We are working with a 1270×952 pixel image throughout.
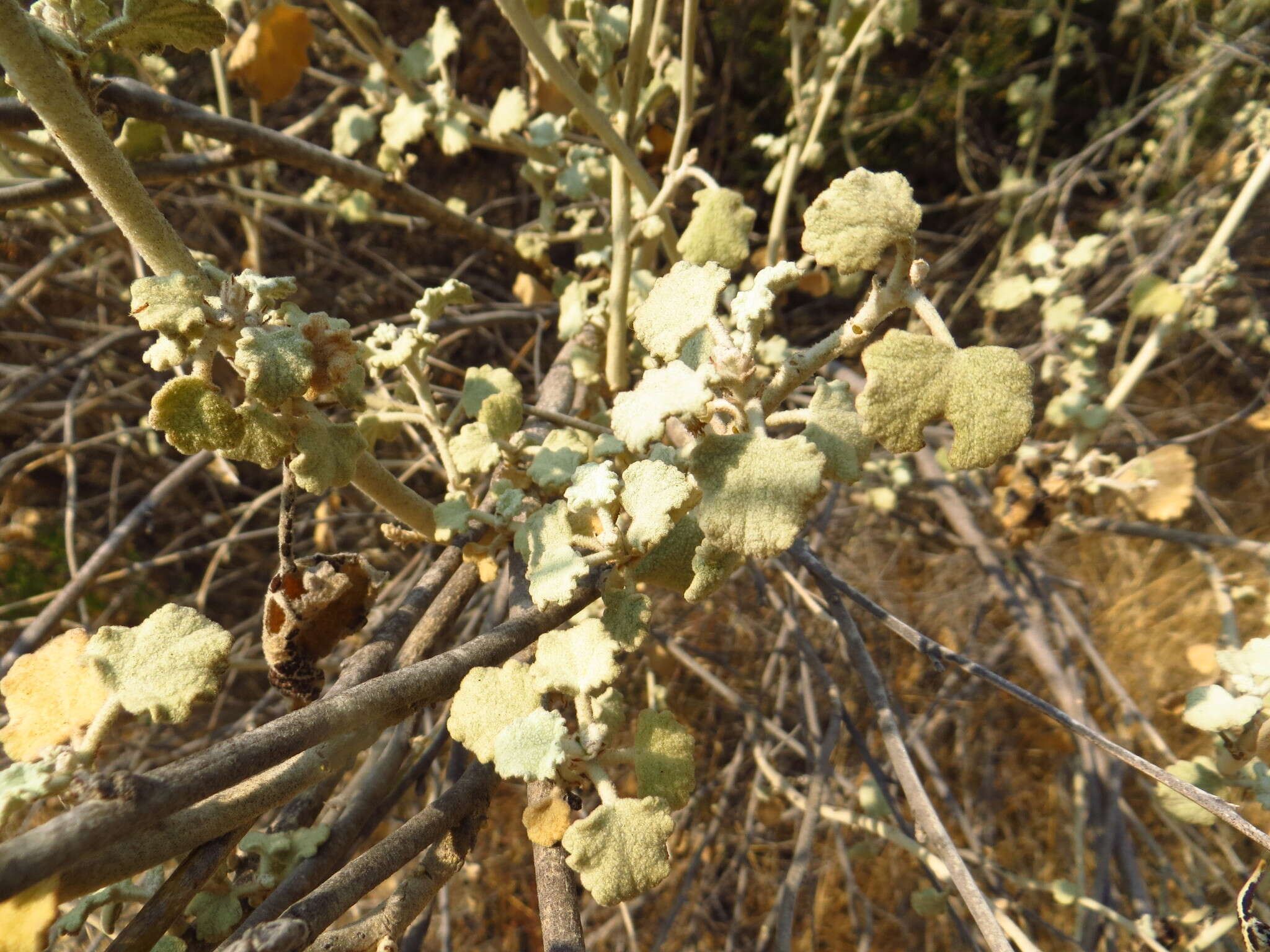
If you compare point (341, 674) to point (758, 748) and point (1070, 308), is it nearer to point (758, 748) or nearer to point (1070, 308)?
point (758, 748)

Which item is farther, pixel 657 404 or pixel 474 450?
pixel 474 450

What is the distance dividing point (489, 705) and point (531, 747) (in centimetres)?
5

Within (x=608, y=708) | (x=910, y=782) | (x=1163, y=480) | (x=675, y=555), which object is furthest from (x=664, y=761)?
(x=1163, y=480)

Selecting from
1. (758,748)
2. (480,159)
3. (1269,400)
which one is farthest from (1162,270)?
(480,159)

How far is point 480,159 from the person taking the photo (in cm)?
231

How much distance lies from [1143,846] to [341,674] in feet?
7.09

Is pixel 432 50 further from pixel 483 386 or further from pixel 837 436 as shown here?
pixel 837 436

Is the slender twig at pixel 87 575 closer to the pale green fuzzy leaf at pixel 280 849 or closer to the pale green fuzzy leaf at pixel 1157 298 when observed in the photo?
the pale green fuzzy leaf at pixel 280 849

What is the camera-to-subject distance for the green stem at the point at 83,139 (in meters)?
0.50

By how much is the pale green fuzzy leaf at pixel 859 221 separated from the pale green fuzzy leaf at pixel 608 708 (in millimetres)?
367

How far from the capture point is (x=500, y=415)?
2.68ft

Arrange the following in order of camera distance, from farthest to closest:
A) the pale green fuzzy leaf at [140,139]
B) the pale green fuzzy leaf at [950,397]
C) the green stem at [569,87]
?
the pale green fuzzy leaf at [140,139] → the green stem at [569,87] → the pale green fuzzy leaf at [950,397]

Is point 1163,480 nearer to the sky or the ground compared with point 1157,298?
nearer to the ground

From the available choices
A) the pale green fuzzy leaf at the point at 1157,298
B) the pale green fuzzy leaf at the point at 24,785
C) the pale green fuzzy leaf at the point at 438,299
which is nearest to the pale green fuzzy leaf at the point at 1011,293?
the pale green fuzzy leaf at the point at 1157,298
